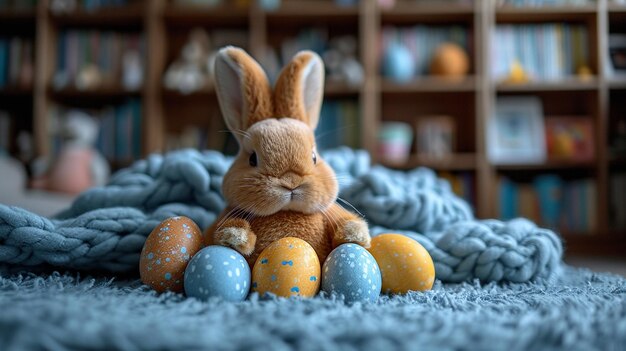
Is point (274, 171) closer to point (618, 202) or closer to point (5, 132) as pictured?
point (618, 202)

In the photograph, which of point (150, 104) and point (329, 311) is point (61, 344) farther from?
point (150, 104)

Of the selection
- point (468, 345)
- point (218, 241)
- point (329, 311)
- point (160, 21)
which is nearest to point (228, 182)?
point (218, 241)

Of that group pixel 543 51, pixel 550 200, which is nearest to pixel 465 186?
pixel 550 200

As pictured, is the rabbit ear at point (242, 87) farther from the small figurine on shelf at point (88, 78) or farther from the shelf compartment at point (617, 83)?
the shelf compartment at point (617, 83)

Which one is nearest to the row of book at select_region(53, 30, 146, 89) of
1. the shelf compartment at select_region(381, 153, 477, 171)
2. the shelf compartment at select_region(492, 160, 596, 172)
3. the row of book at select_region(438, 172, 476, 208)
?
the shelf compartment at select_region(381, 153, 477, 171)

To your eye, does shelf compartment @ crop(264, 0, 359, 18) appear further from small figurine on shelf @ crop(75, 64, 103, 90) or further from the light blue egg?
small figurine on shelf @ crop(75, 64, 103, 90)

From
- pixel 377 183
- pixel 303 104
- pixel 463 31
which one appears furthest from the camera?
pixel 463 31
